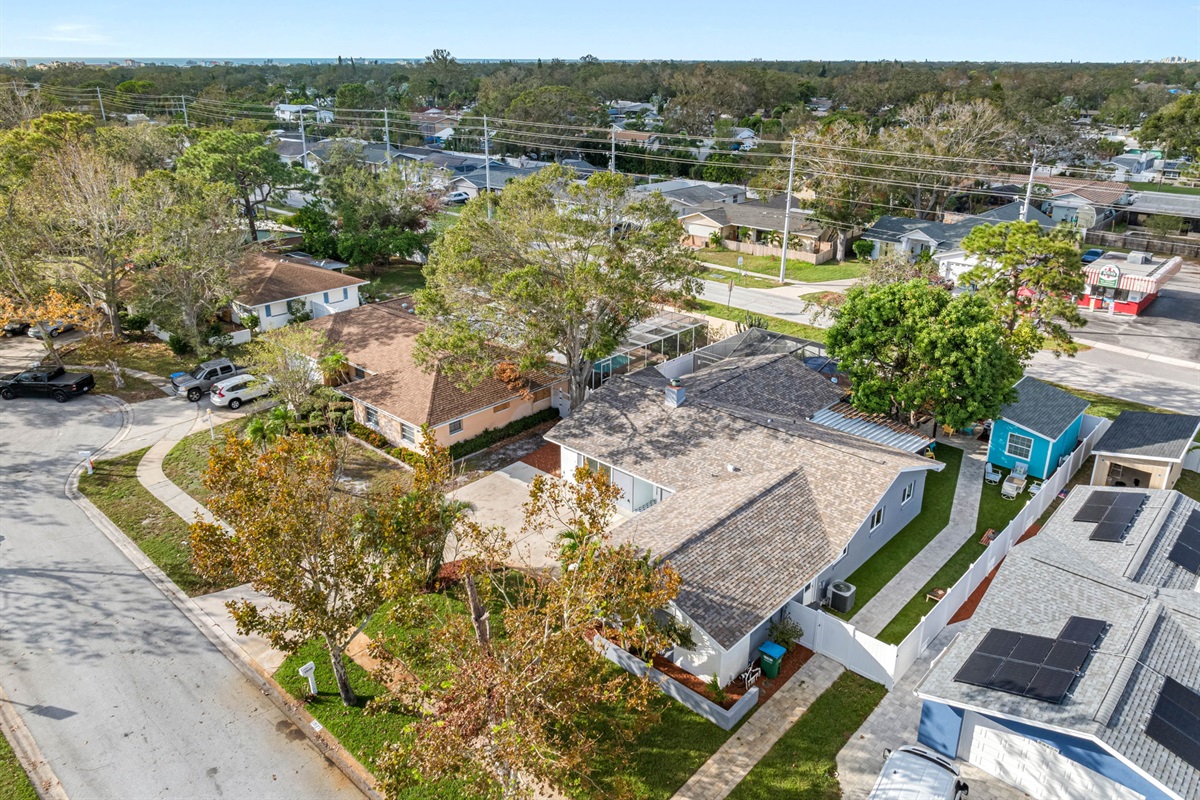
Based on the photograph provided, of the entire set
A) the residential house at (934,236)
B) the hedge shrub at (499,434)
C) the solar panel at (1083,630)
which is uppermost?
the residential house at (934,236)

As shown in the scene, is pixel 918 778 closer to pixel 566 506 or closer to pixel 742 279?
pixel 566 506

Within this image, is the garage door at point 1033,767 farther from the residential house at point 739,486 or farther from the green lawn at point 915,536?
the green lawn at point 915,536

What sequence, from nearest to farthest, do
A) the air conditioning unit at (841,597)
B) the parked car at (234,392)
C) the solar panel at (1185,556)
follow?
the solar panel at (1185,556) → the air conditioning unit at (841,597) → the parked car at (234,392)

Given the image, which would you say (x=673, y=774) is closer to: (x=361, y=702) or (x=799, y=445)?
(x=361, y=702)

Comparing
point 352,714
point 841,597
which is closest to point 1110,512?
point 841,597

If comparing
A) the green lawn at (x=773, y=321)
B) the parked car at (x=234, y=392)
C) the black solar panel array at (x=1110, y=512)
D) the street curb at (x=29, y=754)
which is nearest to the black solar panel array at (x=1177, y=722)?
the black solar panel array at (x=1110, y=512)
